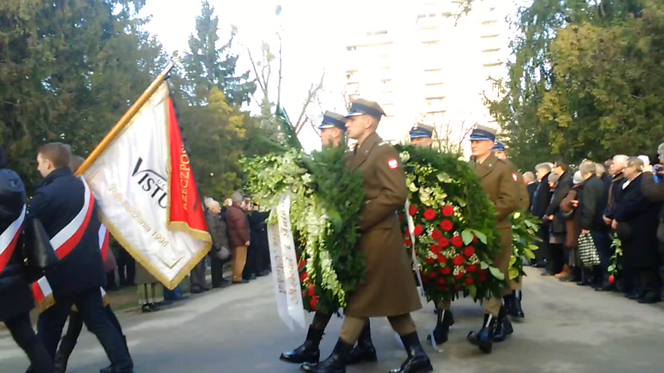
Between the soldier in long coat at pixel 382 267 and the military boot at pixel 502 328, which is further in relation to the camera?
the military boot at pixel 502 328

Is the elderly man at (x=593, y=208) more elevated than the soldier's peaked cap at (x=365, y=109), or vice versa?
the soldier's peaked cap at (x=365, y=109)

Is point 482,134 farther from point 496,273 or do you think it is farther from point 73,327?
point 73,327

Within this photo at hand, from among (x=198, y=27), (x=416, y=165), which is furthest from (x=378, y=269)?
(x=198, y=27)

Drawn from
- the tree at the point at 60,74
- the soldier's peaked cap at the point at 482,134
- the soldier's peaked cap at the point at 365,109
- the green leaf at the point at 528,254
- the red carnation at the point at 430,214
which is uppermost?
the tree at the point at 60,74

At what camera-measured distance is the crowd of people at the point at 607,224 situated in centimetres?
1074

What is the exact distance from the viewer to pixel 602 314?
31.8 feet

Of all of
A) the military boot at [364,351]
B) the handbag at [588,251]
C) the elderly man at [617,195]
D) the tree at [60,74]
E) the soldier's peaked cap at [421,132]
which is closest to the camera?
the military boot at [364,351]

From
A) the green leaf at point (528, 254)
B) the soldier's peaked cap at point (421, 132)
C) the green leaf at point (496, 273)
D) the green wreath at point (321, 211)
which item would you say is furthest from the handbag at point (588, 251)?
the green wreath at point (321, 211)

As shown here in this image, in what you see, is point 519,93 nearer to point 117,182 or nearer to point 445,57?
point 117,182

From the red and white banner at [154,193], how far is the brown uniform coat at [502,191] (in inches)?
103

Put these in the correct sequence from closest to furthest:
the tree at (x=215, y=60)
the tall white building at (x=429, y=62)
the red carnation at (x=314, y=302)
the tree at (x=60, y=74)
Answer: the red carnation at (x=314, y=302) < the tree at (x=60, y=74) < the tree at (x=215, y=60) < the tall white building at (x=429, y=62)

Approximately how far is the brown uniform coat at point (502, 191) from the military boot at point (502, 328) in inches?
32.8

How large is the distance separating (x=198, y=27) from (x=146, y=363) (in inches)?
2228

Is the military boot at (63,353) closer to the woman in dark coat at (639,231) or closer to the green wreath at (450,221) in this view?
the green wreath at (450,221)
